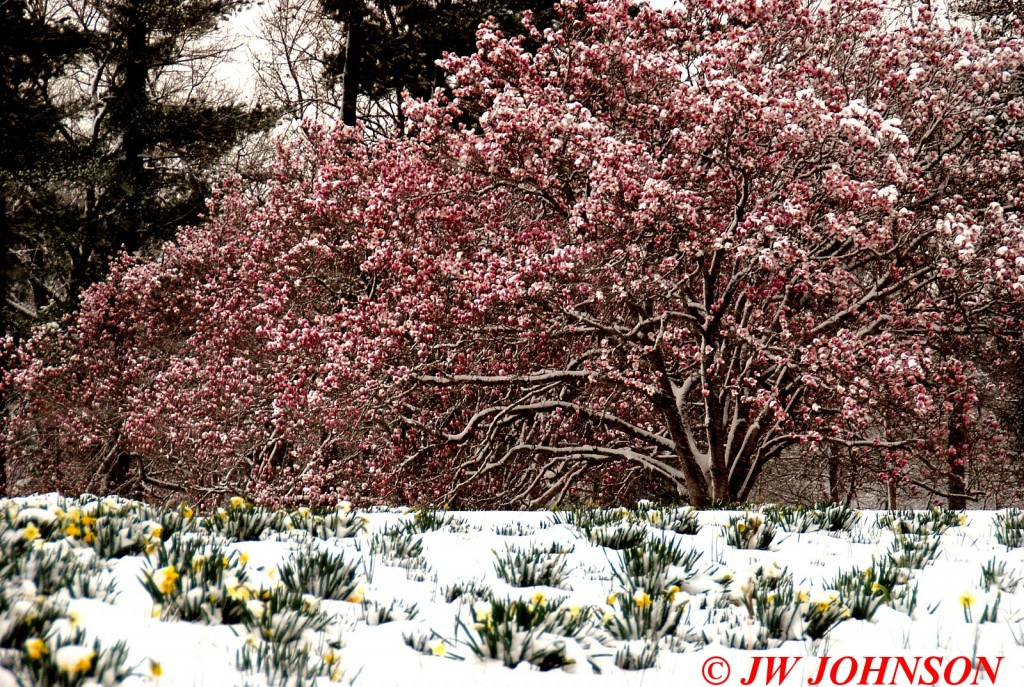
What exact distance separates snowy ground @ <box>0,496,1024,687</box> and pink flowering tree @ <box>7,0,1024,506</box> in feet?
18.0

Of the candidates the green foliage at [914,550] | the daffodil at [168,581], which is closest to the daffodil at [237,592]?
the daffodil at [168,581]

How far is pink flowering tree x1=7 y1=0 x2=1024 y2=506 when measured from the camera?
995 centimetres

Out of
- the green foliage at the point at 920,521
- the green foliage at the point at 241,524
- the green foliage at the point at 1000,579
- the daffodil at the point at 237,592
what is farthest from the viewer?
the green foliage at the point at 920,521

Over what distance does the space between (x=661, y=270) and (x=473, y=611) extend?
7895 millimetres

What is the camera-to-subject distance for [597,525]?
5676 mm

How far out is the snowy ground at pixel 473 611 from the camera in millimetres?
2789

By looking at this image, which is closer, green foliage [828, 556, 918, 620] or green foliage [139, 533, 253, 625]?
green foliage [139, 533, 253, 625]

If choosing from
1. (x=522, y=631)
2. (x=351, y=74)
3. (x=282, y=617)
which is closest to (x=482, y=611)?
(x=522, y=631)

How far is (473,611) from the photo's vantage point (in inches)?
129

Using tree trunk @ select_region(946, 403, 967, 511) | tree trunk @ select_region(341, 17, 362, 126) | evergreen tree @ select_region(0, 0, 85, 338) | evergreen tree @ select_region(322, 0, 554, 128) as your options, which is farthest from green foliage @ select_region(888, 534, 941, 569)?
evergreen tree @ select_region(0, 0, 85, 338)

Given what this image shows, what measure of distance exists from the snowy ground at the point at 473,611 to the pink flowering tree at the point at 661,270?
547cm

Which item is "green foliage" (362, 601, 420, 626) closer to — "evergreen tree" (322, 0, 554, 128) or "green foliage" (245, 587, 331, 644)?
"green foliage" (245, 587, 331, 644)

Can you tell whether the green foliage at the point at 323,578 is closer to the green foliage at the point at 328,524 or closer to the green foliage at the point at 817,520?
the green foliage at the point at 328,524

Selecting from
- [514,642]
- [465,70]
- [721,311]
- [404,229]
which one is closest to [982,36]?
[721,311]
